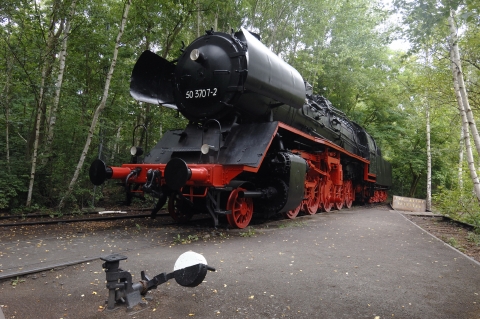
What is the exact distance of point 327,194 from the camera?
10.5 m

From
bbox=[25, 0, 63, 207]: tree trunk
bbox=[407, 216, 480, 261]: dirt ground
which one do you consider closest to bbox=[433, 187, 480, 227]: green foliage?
bbox=[407, 216, 480, 261]: dirt ground

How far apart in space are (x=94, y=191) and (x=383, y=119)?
18.2 meters

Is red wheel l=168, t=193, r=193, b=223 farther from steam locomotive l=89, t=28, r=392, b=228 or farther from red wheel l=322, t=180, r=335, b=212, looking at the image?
red wheel l=322, t=180, r=335, b=212

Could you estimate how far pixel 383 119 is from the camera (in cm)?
2147

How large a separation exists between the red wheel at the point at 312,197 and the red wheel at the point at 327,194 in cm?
32

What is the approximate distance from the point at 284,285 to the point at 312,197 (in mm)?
6542

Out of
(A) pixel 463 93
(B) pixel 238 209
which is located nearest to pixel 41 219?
(B) pixel 238 209

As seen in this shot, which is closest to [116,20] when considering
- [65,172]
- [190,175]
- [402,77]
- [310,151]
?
[65,172]

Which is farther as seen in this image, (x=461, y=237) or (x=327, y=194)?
(x=327, y=194)

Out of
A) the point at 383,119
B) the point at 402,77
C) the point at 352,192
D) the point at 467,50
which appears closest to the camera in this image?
the point at 467,50

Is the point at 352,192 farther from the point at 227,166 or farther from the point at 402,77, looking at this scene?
the point at 227,166

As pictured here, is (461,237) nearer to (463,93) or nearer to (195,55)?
(463,93)

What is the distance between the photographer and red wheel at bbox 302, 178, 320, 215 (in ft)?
30.5

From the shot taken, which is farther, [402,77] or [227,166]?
[402,77]
